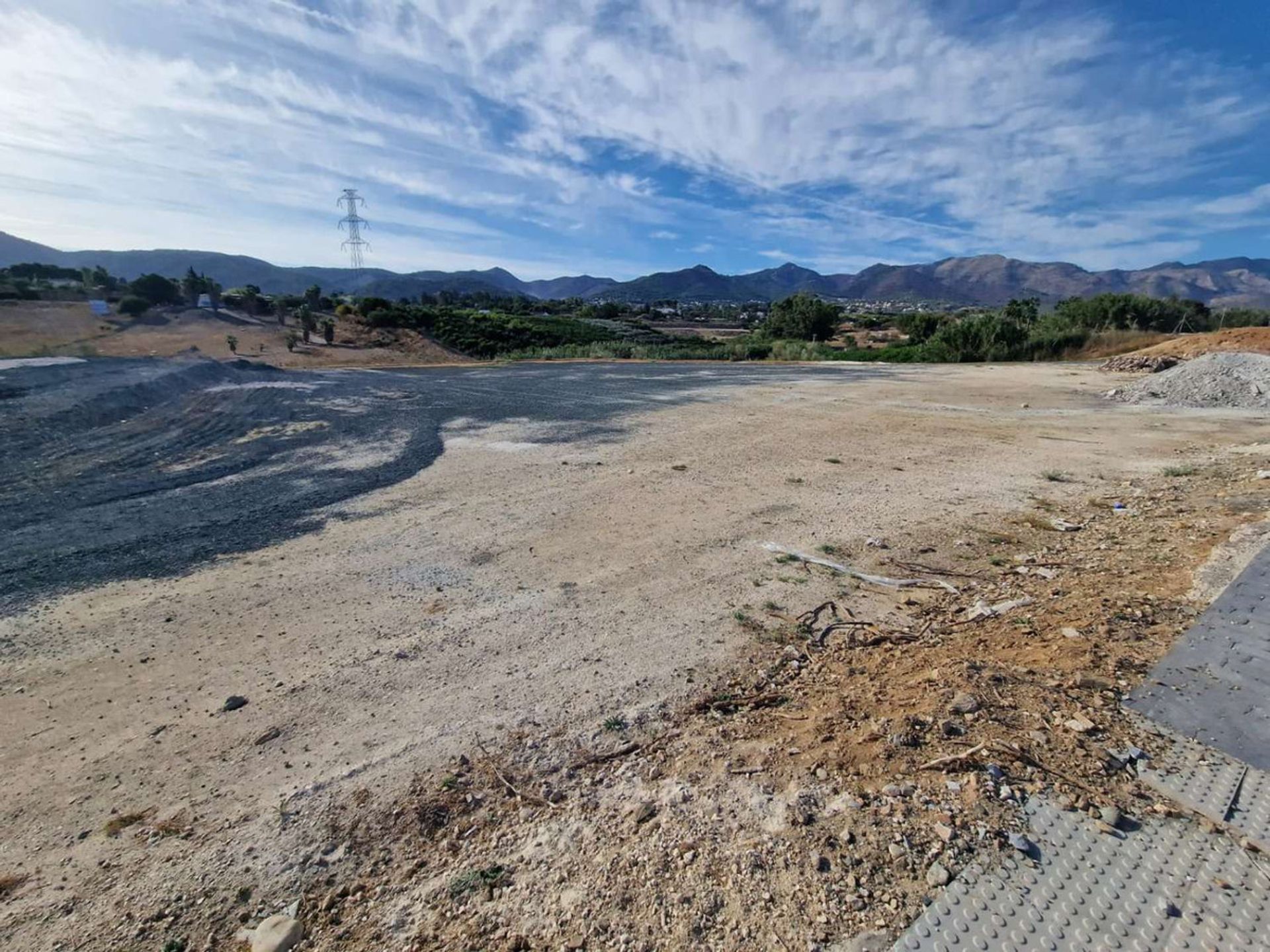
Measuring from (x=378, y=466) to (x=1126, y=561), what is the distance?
8672 mm

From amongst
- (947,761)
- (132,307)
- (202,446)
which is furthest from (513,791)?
(132,307)

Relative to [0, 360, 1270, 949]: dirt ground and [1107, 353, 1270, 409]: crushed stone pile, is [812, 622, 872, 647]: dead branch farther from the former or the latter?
[1107, 353, 1270, 409]: crushed stone pile

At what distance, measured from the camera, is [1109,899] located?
2021 millimetres

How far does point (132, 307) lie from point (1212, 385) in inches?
1811

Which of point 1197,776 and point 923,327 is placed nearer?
point 1197,776

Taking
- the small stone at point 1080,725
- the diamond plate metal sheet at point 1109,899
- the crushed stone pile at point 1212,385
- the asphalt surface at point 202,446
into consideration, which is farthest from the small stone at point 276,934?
the crushed stone pile at point 1212,385

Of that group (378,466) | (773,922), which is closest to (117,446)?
(378,466)

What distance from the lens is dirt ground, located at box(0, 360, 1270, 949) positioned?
218cm

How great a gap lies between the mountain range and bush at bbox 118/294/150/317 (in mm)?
44072

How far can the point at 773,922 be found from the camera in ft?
6.56

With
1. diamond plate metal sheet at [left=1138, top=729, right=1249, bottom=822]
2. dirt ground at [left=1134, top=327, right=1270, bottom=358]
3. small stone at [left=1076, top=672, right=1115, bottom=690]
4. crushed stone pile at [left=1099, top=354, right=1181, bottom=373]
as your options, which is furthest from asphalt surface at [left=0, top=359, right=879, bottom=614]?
dirt ground at [left=1134, top=327, right=1270, bottom=358]

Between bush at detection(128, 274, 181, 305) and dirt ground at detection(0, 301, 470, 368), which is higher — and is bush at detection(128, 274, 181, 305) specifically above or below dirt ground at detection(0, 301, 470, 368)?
above

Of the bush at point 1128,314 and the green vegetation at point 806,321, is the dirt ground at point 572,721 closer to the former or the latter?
the bush at point 1128,314

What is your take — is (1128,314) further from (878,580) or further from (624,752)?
(624,752)
